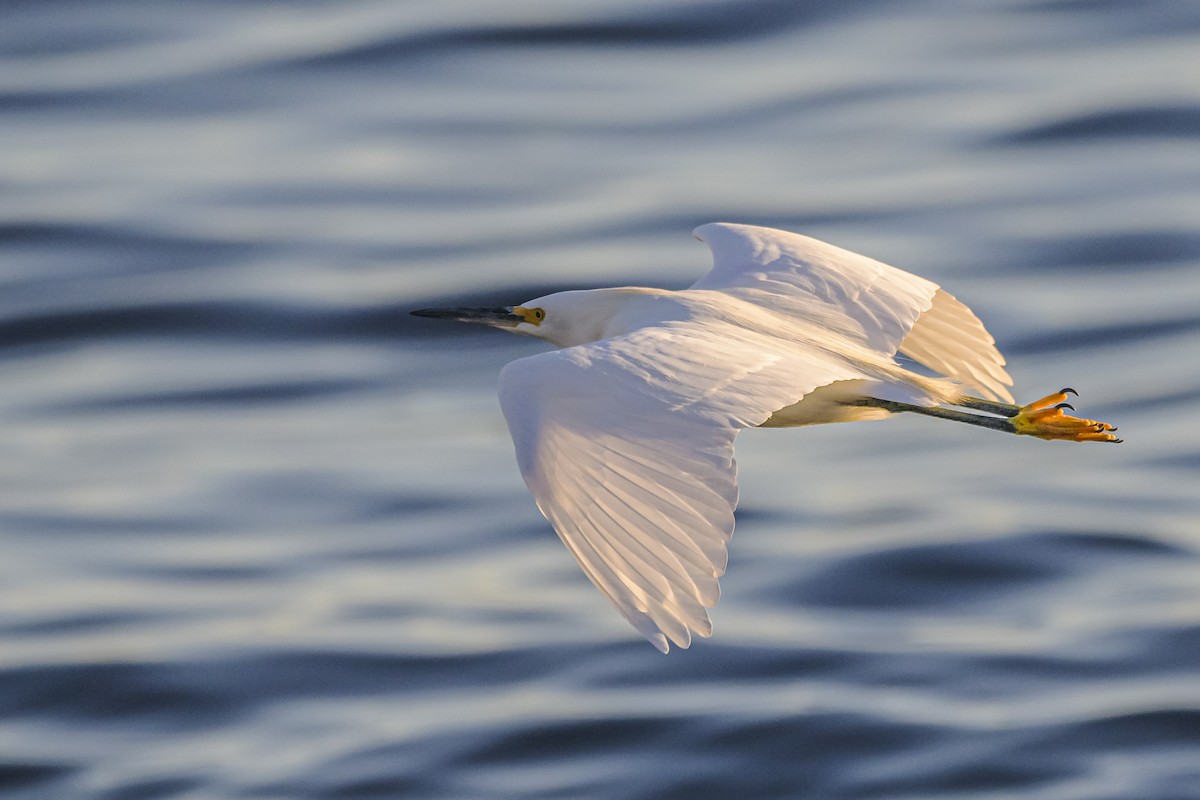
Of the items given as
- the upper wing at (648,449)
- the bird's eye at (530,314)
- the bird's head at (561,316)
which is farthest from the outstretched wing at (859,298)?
the upper wing at (648,449)

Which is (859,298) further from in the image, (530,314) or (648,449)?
(648,449)

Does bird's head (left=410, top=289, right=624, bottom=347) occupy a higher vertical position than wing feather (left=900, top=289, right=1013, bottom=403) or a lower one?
higher

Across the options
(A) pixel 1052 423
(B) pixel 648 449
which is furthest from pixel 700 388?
(A) pixel 1052 423

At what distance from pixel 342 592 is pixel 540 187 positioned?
7310 millimetres

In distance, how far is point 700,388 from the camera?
22.5ft

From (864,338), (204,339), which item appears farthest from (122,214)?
(864,338)

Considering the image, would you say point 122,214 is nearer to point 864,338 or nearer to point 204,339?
point 204,339

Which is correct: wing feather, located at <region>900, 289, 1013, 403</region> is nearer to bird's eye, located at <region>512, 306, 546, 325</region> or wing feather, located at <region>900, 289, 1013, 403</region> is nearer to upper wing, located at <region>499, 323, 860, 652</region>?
bird's eye, located at <region>512, 306, 546, 325</region>

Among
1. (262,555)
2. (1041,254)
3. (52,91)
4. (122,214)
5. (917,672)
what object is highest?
(52,91)

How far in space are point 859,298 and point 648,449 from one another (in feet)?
8.05

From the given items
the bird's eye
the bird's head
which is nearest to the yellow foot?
the bird's head

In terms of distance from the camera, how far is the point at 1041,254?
58.4 ft

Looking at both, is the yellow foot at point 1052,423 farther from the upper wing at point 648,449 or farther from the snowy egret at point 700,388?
the upper wing at point 648,449

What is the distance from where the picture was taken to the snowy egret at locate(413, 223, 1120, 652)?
6262 mm
